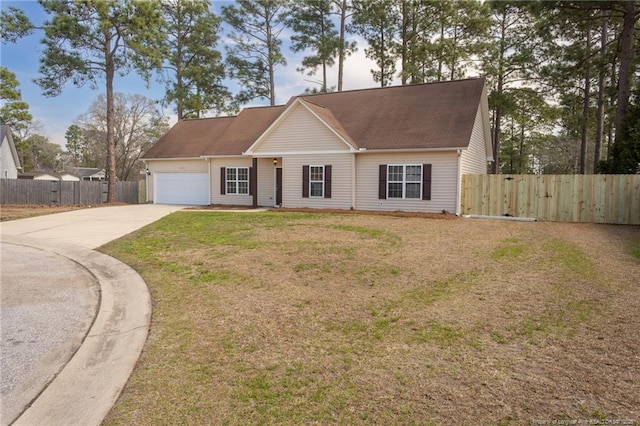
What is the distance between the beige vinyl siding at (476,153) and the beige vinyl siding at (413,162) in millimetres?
673

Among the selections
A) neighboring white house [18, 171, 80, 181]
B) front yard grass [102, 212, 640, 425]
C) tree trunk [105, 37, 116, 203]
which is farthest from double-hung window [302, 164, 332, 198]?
neighboring white house [18, 171, 80, 181]

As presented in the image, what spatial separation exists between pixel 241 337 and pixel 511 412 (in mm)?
2556

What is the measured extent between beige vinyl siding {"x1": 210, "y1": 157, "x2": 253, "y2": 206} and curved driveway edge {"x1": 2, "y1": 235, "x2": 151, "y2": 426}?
14.2 m

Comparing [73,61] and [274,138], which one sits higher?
[73,61]

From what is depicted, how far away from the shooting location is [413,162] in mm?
16125

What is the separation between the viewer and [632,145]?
1420cm

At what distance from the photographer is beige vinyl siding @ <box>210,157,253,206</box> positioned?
20500mm

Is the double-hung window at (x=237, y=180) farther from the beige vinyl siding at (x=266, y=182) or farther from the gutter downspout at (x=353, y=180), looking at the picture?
the gutter downspout at (x=353, y=180)

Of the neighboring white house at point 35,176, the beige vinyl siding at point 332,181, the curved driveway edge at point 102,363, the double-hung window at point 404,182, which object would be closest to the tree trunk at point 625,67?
the double-hung window at point 404,182

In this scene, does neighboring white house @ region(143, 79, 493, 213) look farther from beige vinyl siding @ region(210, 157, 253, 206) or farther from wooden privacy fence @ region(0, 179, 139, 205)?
wooden privacy fence @ region(0, 179, 139, 205)

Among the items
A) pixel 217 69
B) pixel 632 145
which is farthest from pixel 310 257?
pixel 217 69

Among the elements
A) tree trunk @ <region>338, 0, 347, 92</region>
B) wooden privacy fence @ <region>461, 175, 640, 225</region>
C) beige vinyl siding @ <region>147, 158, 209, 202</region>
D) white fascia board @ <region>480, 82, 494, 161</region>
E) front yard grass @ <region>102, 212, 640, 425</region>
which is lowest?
front yard grass @ <region>102, 212, 640, 425</region>

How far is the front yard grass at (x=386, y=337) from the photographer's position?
279cm

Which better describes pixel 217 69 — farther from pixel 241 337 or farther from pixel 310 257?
pixel 241 337
